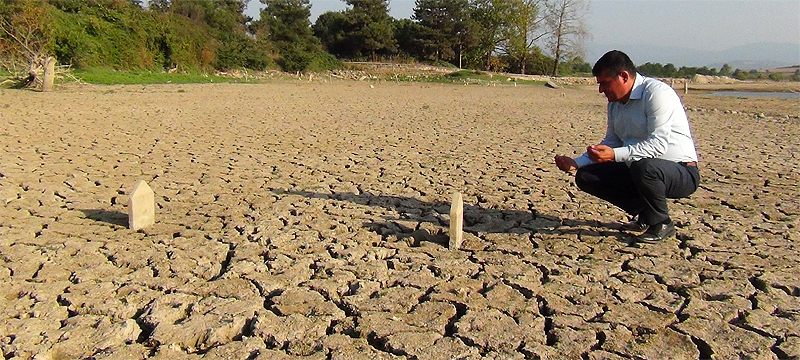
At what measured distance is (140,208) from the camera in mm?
3865

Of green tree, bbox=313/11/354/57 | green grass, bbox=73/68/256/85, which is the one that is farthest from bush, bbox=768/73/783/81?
green grass, bbox=73/68/256/85

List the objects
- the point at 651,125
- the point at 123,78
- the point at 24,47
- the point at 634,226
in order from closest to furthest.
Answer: the point at 651,125 < the point at 634,226 < the point at 24,47 < the point at 123,78

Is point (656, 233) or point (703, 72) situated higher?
point (703, 72)

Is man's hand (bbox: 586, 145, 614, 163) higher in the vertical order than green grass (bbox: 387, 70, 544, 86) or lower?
lower

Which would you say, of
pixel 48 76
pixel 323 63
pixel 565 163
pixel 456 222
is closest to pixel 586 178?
pixel 565 163

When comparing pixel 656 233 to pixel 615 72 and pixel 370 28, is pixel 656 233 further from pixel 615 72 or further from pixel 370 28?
pixel 370 28

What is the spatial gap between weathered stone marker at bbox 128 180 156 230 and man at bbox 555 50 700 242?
260cm

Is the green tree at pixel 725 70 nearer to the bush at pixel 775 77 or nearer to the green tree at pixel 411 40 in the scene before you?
the bush at pixel 775 77

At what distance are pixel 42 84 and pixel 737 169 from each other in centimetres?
1414

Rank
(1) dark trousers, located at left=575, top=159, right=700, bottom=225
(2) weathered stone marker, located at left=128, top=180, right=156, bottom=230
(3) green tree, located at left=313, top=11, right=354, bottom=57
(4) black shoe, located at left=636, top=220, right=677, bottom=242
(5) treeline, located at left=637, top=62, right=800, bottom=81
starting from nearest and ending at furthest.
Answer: (1) dark trousers, located at left=575, top=159, right=700, bottom=225
(4) black shoe, located at left=636, top=220, right=677, bottom=242
(2) weathered stone marker, located at left=128, top=180, right=156, bottom=230
(3) green tree, located at left=313, top=11, right=354, bottom=57
(5) treeline, located at left=637, top=62, right=800, bottom=81

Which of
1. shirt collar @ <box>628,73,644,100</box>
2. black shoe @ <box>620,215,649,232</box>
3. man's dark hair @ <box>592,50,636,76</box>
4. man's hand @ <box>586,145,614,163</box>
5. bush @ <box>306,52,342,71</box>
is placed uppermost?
bush @ <box>306,52,342,71</box>

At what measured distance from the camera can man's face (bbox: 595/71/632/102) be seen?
11.3 feet

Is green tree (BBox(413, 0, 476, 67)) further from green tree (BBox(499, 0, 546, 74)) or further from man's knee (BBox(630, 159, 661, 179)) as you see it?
man's knee (BBox(630, 159, 661, 179))

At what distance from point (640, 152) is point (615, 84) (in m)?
0.42
